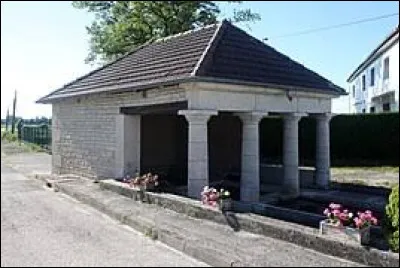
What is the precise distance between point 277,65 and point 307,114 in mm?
1485

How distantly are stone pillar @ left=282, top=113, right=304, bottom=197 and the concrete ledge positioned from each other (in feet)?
8.48

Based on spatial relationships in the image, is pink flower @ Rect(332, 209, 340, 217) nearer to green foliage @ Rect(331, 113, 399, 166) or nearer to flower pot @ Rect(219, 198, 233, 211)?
flower pot @ Rect(219, 198, 233, 211)

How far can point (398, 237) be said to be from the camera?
5945 mm

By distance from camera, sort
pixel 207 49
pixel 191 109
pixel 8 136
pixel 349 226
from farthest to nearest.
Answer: pixel 8 136 < pixel 207 49 < pixel 191 109 < pixel 349 226

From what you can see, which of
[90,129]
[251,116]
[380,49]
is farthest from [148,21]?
[251,116]

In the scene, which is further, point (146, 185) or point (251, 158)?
point (251, 158)

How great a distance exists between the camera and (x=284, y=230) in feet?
22.9

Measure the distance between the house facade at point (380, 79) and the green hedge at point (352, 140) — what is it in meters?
7.10

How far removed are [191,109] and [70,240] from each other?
3.66 m

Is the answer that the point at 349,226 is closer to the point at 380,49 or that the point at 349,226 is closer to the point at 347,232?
the point at 347,232

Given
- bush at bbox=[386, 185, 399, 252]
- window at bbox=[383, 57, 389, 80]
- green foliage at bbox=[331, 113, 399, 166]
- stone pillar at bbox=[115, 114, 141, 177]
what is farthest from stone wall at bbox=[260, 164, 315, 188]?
window at bbox=[383, 57, 389, 80]

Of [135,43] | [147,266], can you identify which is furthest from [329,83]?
[135,43]

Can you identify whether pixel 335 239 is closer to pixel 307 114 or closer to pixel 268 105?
pixel 268 105

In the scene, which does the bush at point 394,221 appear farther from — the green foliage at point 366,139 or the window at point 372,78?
the window at point 372,78
